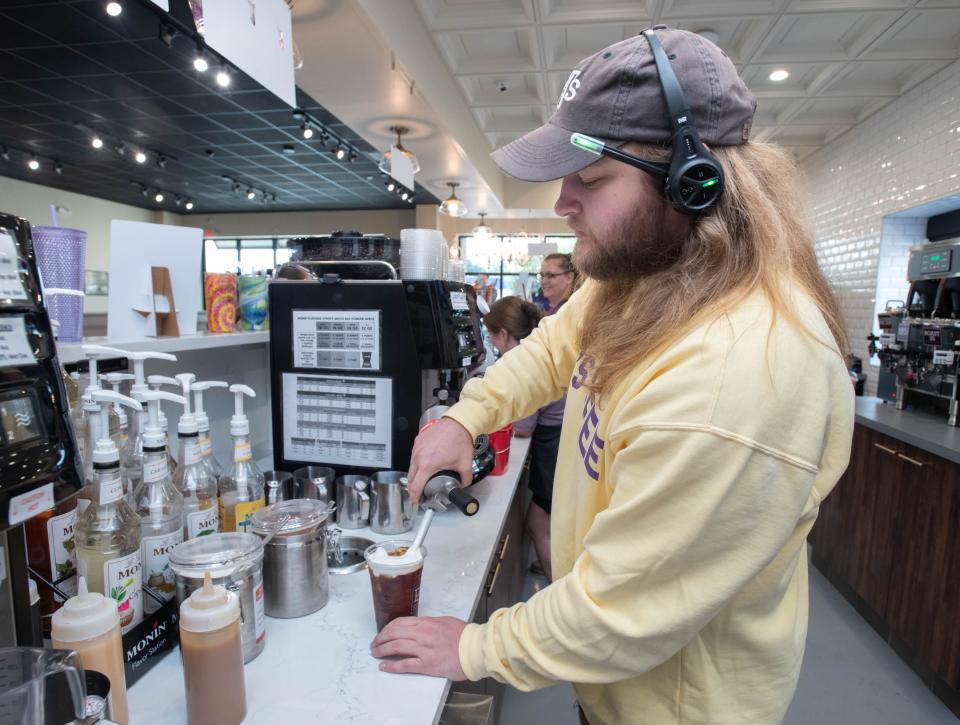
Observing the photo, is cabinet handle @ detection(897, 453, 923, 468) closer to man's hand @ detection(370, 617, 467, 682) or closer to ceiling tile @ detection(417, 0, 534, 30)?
man's hand @ detection(370, 617, 467, 682)

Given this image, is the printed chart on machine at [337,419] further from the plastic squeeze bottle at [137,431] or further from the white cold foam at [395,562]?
the white cold foam at [395,562]

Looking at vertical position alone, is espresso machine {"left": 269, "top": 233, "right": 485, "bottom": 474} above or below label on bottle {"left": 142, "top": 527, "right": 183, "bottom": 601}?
above

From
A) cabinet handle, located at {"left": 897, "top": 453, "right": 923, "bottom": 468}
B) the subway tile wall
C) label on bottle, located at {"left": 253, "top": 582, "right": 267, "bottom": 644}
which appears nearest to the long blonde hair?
label on bottle, located at {"left": 253, "top": 582, "right": 267, "bottom": 644}

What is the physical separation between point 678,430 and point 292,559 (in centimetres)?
67

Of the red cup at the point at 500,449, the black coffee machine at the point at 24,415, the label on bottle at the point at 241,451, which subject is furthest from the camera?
the red cup at the point at 500,449

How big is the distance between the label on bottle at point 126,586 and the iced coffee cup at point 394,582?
327mm

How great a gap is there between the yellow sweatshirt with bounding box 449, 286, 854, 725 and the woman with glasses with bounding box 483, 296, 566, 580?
5.10 feet

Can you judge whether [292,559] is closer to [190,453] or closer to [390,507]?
[190,453]

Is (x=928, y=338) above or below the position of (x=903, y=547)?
above

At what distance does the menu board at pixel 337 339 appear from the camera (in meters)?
1.41

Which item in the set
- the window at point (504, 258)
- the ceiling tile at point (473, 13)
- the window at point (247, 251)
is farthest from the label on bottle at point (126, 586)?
the window at point (247, 251)

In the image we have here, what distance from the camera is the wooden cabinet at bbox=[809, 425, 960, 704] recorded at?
205 centimetres

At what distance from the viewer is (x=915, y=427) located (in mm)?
2432

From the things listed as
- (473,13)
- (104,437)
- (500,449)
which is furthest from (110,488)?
(473,13)
